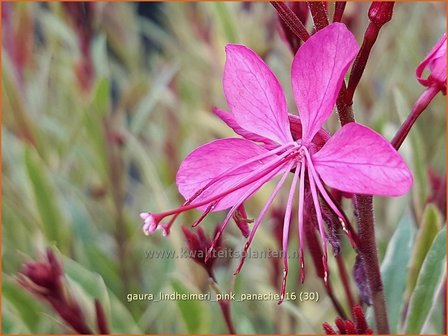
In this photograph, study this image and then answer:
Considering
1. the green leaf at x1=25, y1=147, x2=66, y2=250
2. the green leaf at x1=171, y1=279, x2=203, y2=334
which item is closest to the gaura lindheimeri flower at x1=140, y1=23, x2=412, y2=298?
the green leaf at x1=171, y1=279, x2=203, y2=334

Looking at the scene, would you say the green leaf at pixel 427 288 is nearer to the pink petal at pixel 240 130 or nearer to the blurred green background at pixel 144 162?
the blurred green background at pixel 144 162

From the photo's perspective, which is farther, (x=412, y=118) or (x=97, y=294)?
(x=97, y=294)

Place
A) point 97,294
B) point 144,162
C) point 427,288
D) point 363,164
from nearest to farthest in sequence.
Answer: point 363,164 < point 427,288 < point 97,294 < point 144,162

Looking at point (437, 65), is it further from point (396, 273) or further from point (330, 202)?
point (396, 273)

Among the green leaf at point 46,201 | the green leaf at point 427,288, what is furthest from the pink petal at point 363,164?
the green leaf at point 46,201

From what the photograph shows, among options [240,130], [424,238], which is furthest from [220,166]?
[424,238]

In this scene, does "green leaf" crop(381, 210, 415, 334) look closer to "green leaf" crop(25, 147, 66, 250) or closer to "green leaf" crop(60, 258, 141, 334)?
"green leaf" crop(60, 258, 141, 334)

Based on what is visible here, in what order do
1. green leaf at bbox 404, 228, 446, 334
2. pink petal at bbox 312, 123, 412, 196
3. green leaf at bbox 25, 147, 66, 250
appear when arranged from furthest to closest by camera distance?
green leaf at bbox 25, 147, 66, 250 → green leaf at bbox 404, 228, 446, 334 → pink petal at bbox 312, 123, 412, 196
